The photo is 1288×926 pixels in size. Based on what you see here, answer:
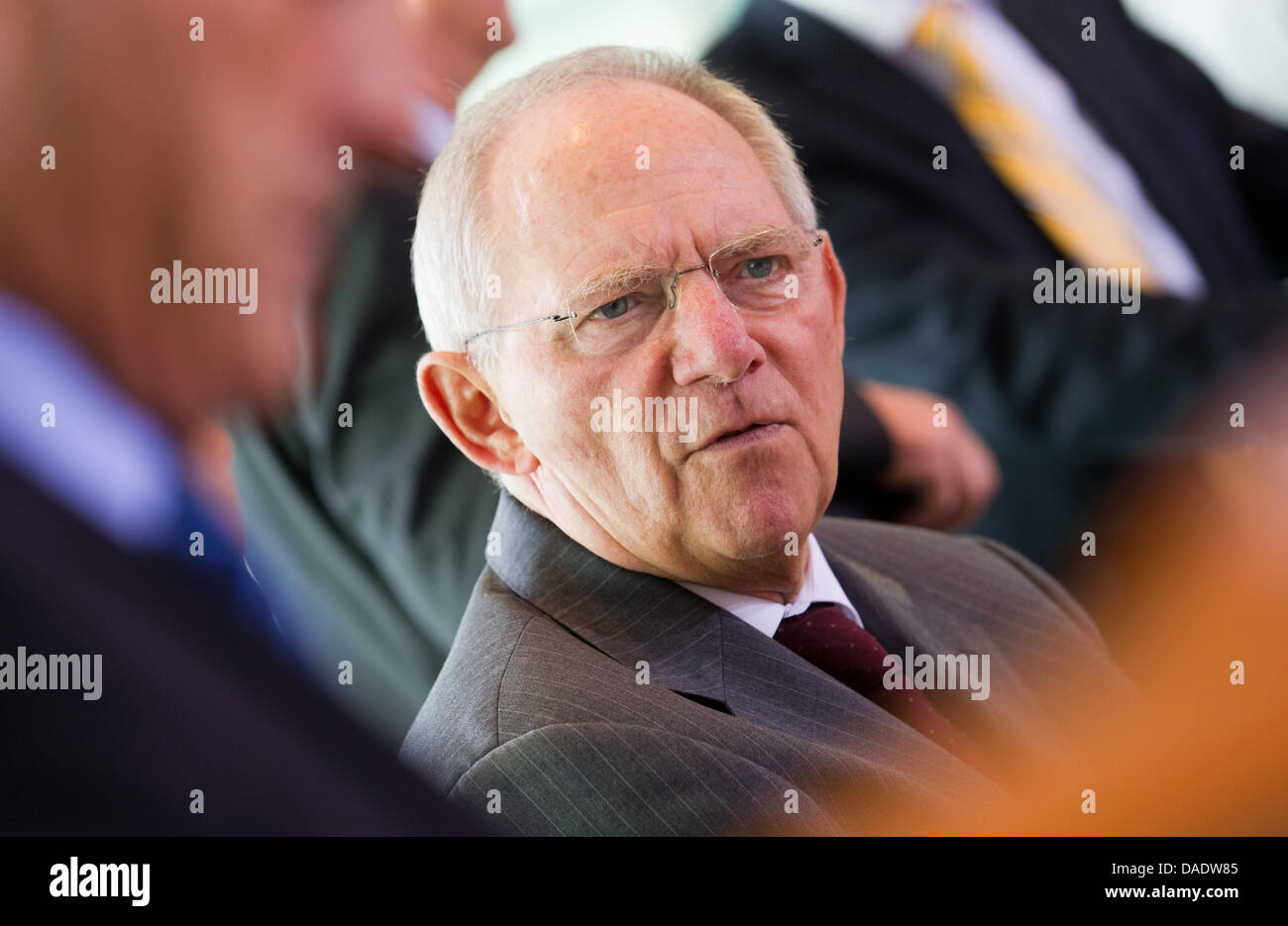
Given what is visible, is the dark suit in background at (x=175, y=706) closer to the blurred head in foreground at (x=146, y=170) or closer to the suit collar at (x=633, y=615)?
the blurred head in foreground at (x=146, y=170)

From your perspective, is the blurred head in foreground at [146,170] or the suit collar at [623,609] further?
the suit collar at [623,609]

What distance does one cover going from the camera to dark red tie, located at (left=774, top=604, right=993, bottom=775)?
1040 mm

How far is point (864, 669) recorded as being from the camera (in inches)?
41.4

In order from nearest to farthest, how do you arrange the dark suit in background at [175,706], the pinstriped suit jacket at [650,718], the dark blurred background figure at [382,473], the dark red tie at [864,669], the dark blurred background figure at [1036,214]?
the dark suit in background at [175,706]
the pinstriped suit jacket at [650,718]
the dark red tie at [864,669]
the dark blurred background figure at [382,473]
the dark blurred background figure at [1036,214]

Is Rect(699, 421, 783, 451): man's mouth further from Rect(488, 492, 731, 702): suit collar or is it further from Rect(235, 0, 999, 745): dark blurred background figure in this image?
Rect(235, 0, 999, 745): dark blurred background figure

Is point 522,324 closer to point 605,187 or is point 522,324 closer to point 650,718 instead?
point 605,187

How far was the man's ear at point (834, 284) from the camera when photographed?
1114 mm

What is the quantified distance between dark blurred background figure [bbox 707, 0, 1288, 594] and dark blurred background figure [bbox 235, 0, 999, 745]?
44 cm

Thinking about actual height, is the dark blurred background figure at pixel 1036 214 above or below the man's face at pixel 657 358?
above

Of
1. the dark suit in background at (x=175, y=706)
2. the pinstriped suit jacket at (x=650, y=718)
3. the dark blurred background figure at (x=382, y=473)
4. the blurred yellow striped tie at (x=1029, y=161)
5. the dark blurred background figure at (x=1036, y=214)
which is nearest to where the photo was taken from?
the dark suit in background at (x=175, y=706)

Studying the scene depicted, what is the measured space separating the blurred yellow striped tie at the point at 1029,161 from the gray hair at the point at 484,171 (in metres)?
0.79

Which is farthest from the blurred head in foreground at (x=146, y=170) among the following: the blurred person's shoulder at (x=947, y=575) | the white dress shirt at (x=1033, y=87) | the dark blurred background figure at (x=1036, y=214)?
the white dress shirt at (x=1033, y=87)

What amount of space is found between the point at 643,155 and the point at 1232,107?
4.30 ft
